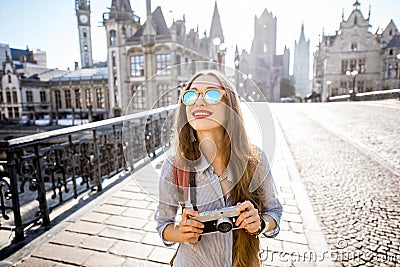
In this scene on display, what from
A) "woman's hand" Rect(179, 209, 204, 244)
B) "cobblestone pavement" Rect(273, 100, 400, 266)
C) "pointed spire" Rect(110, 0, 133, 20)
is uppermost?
"pointed spire" Rect(110, 0, 133, 20)

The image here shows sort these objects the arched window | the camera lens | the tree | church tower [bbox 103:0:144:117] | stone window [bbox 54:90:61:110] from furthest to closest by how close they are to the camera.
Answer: the tree < stone window [bbox 54:90:61:110] < the arched window < church tower [bbox 103:0:144:117] < the camera lens

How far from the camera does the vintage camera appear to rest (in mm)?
1082

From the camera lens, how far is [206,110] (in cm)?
116

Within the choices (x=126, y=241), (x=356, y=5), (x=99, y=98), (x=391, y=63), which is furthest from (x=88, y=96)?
(x=391, y=63)

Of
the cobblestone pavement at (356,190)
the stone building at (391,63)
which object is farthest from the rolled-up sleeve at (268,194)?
the stone building at (391,63)

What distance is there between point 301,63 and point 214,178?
116103 millimetres

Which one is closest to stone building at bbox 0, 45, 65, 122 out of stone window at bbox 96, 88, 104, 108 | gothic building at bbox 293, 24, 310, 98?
stone window at bbox 96, 88, 104, 108

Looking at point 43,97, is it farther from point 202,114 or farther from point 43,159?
point 202,114

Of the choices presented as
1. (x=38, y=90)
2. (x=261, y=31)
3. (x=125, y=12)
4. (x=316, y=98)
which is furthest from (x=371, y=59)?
(x=38, y=90)

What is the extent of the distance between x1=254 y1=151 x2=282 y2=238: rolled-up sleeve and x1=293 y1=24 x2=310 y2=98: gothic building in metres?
112

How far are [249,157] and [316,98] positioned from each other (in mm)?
51399

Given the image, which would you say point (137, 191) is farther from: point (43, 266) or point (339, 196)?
point (339, 196)

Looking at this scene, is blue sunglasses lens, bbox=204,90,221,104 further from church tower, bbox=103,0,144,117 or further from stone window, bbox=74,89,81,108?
stone window, bbox=74,89,81,108

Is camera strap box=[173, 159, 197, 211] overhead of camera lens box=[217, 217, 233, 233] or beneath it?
overhead
